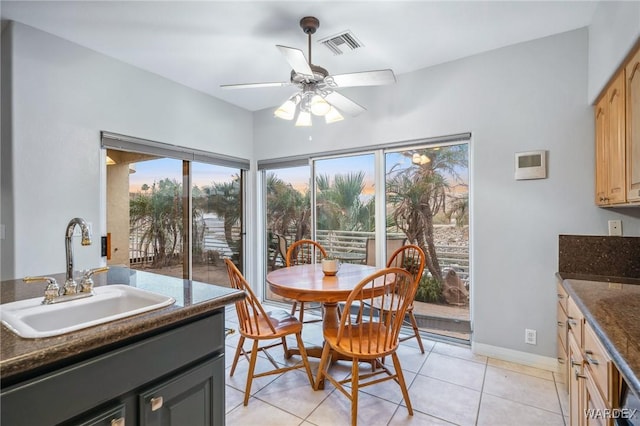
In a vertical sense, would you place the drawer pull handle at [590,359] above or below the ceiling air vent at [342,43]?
below

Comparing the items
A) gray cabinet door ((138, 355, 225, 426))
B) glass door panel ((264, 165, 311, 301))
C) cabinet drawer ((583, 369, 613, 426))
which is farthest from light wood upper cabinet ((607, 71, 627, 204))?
glass door panel ((264, 165, 311, 301))

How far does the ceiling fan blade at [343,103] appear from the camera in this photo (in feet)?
7.50

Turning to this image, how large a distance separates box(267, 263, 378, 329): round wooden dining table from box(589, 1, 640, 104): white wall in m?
1.95

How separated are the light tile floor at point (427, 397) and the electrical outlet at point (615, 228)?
43.8 inches

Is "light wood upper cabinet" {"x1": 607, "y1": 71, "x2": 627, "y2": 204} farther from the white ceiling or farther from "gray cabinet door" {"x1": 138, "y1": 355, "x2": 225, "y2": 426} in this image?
"gray cabinet door" {"x1": 138, "y1": 355, "x2": 225, "y2": 426}

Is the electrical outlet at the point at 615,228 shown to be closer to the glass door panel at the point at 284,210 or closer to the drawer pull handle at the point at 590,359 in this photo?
the drawer pull handle at the point at 590,359

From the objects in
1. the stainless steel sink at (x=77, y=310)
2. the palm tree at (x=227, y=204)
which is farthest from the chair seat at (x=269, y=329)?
the palm tree at (x=227, y=204)

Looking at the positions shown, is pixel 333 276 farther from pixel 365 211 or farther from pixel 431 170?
pixel 431 170

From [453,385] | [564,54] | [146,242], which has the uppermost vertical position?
[564,54]

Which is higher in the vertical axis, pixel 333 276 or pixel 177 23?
pixel 177 23

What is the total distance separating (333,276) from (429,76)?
2.04 m

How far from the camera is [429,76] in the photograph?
2.88 m

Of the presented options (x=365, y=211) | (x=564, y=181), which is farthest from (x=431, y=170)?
(x=564, y=181)

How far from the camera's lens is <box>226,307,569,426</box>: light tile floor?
6.07 feet
